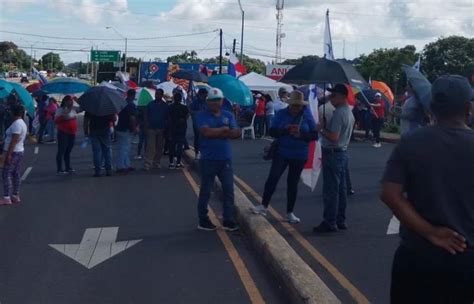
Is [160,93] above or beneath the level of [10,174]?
above

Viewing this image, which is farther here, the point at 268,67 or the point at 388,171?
the point at 268,67

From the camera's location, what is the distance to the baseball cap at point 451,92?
3.93 metres

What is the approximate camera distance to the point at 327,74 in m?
10.1

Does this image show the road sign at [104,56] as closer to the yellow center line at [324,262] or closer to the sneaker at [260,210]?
the yellow center line at [324,262]

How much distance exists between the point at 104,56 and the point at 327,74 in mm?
74391

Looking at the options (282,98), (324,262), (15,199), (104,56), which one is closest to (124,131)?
(15,199)

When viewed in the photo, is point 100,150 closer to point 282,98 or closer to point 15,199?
point 15,199

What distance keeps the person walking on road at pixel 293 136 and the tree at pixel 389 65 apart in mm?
44318

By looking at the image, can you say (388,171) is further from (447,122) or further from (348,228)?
(348,228)

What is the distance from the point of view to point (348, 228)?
1041cm

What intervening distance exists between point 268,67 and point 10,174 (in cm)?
6053

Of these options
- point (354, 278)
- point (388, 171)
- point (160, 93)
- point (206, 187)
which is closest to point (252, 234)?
point (206, 187)

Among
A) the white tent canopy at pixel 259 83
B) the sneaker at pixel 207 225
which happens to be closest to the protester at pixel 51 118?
the white tent canopy at pixel 259 83

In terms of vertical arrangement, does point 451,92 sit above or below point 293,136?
above
